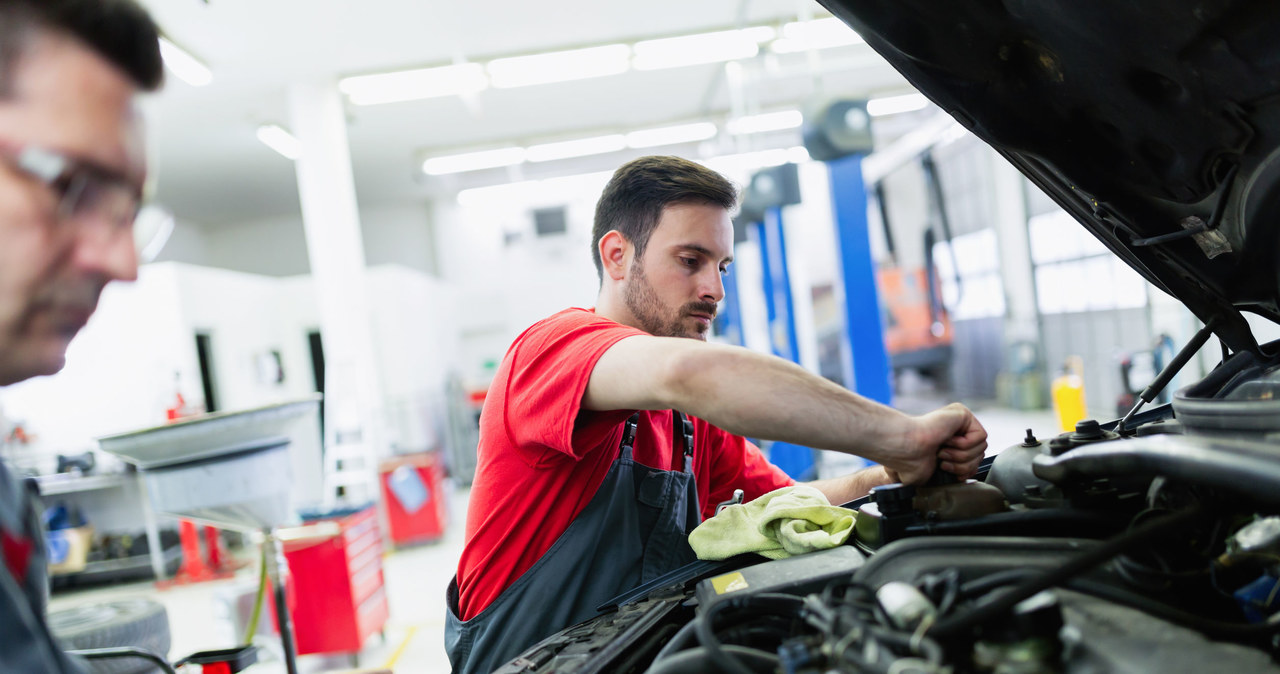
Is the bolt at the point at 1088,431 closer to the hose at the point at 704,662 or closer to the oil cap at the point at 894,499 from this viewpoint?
the oil cap at the point at 894,499

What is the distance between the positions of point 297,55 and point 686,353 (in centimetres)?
608

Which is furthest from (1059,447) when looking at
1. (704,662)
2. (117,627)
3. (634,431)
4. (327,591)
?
(327,591)

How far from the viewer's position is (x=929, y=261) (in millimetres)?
10125

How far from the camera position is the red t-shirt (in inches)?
42.1

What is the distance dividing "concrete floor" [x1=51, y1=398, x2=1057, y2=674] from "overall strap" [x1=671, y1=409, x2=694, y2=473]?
200 cm

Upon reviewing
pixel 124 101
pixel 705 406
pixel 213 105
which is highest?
pixel 213 105

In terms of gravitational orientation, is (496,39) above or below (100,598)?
above

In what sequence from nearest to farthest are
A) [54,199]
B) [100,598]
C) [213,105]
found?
[54,199], [100,598], [213,105]

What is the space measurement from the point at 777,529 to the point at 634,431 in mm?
342

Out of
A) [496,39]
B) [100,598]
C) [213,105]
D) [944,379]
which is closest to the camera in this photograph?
[100,598]

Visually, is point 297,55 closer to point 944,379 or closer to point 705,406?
point 705,406

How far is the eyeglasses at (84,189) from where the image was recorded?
0.50m

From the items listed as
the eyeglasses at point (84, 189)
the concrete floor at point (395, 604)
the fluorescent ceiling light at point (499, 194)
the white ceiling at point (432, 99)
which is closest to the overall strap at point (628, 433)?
the eyeglasses at point (84, 189)

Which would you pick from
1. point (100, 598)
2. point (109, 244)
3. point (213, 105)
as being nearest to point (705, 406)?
point (109, 244)
